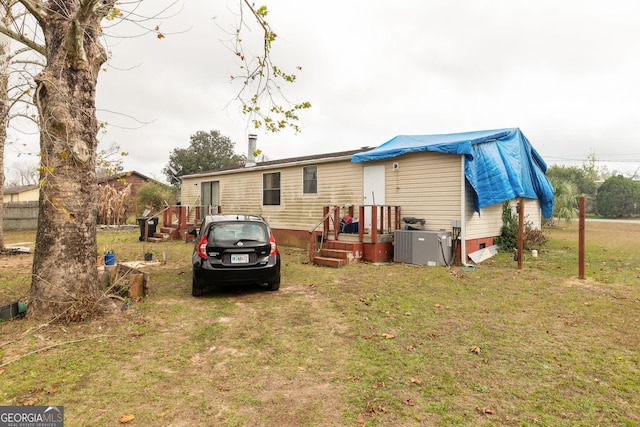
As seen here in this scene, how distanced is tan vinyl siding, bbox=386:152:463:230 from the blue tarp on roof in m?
0.37

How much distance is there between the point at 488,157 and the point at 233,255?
8041 mm

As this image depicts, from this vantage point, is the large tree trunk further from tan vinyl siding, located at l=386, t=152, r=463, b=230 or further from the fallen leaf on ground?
tan vinyl siding, located at l=386, t=152, r=463, b=230

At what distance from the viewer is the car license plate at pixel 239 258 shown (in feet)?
19.4

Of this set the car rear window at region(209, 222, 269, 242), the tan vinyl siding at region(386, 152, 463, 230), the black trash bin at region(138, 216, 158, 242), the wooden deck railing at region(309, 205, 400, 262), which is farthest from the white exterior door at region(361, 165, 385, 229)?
the black trash bin at region(138, 216, 158, 242)

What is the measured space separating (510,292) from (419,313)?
255cm

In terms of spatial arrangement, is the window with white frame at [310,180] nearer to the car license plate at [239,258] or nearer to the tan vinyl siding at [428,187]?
the tan vinyl siding at [428,187]

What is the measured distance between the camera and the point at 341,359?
359cm

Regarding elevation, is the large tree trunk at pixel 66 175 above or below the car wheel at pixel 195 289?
above

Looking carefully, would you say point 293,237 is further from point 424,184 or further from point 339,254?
point 424,184

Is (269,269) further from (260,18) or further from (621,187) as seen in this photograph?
(621,187)

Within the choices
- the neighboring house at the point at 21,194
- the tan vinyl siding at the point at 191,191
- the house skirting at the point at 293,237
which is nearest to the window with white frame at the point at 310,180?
the house skirting at the point at 293,237

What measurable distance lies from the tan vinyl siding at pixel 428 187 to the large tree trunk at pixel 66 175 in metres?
8.53

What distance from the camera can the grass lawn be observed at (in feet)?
8.60

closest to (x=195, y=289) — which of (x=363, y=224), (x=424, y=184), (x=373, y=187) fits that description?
(x=363, y=224)
